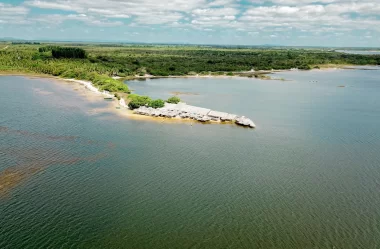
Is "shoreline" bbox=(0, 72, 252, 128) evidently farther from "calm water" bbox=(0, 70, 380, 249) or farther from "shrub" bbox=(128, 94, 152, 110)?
"calm water" bbox=(0, 70, 380, 249)

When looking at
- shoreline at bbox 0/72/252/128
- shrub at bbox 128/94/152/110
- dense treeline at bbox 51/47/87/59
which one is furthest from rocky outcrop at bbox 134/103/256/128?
dense treeline at bbox 51/47/87/59

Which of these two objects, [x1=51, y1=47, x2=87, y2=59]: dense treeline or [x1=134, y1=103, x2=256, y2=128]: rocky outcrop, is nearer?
[x1=134, y1=103, x2=256, y2=128]: rocky outcrop

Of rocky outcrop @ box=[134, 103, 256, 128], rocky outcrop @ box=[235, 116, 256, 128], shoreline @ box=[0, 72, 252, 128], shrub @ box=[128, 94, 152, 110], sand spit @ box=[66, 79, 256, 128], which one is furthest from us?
shrub @ box=[128, 94, 152, 110]

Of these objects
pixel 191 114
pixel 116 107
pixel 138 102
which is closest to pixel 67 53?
pixel 116 107

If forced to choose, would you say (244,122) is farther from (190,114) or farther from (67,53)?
(67,53)

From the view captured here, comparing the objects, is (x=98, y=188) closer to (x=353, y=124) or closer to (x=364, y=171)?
(x=364, y=171)

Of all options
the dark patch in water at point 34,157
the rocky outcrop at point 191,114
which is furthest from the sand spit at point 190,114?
the dark patch in water at point 34,157
